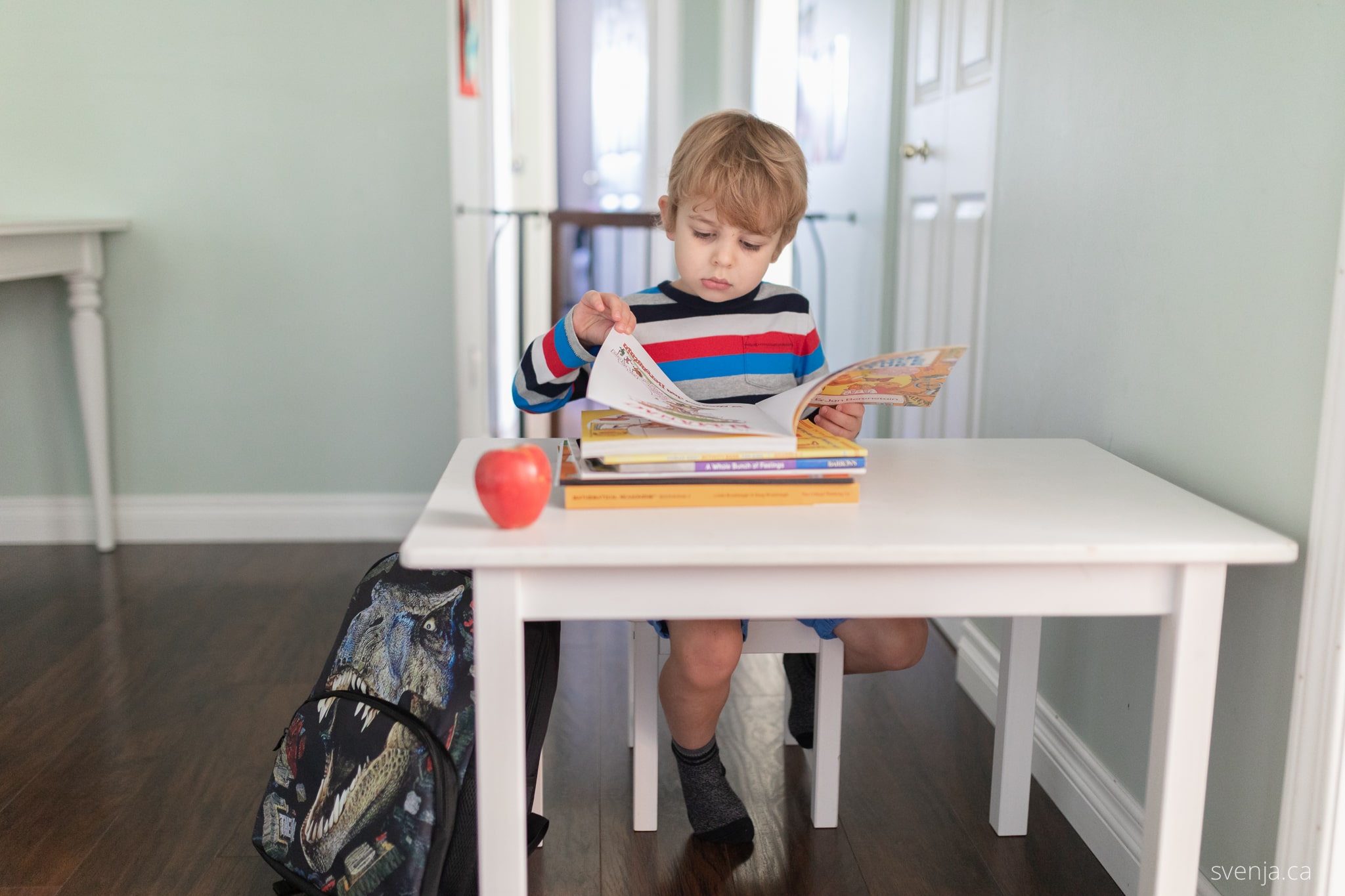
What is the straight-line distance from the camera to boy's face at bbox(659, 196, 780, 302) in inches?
51.3

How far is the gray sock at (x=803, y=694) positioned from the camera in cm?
160

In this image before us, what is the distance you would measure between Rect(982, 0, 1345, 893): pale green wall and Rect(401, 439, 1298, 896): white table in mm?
143

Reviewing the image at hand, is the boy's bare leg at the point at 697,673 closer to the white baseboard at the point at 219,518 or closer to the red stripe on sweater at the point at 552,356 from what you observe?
the red stripe on sweater at the point at 552,356

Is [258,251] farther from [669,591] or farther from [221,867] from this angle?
[669,591]

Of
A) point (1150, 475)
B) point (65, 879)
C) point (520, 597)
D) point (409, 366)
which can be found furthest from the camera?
point (409, 366)

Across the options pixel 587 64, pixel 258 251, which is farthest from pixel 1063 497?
pixel 587 64

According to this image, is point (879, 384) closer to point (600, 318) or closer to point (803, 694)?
point (600, 318)

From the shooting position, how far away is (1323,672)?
3.16ft

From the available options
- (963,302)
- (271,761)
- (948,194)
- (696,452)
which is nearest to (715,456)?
(696,452)

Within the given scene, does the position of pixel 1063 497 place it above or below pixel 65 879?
above

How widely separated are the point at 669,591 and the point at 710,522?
7 cm

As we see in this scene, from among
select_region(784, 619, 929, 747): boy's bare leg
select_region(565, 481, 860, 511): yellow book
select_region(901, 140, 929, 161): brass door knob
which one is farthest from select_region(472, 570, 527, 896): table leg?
select_region(901, 140, 929, 161): brass door knob

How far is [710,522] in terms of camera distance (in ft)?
3.11

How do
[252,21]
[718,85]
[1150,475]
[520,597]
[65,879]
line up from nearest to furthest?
[520,597], [1150,475], [65,879], [252,21], [718,85]
